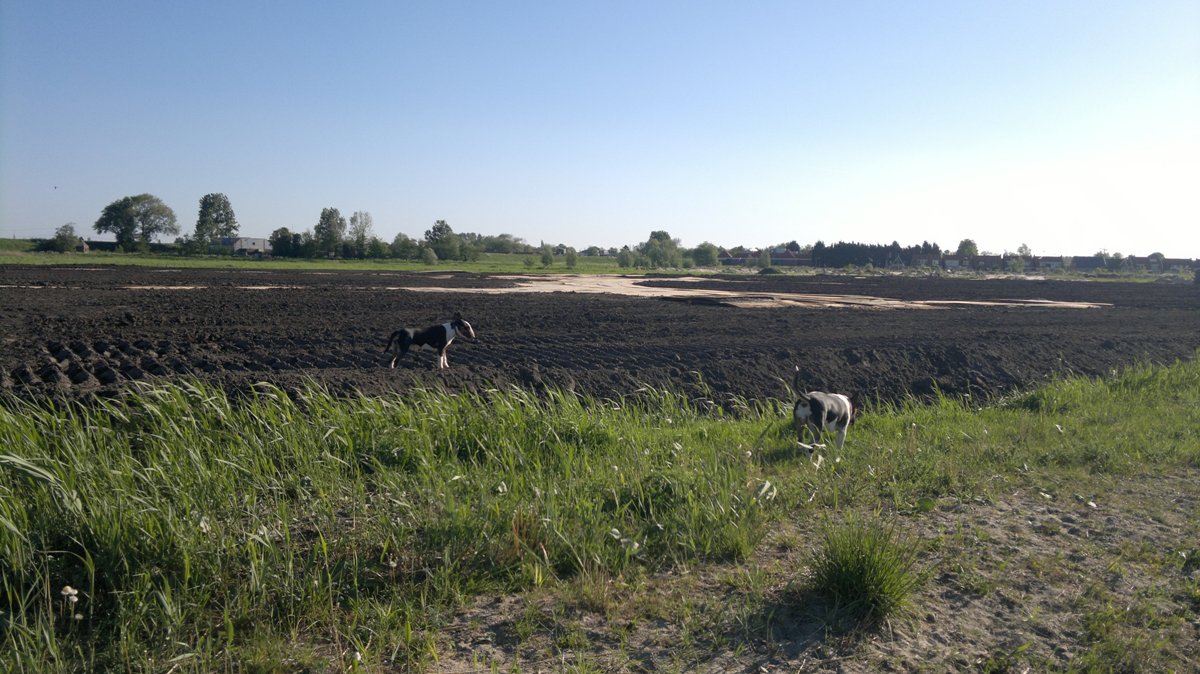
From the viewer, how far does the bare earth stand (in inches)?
159

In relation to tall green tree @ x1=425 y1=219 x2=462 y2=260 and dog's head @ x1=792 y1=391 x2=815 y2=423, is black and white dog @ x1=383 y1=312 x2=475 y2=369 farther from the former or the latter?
tall green tree @ x1=425 y1=219 x2=462 y2=260

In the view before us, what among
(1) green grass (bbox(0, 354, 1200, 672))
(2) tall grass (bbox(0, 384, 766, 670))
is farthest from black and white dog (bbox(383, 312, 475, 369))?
(2) tall grass (bbox(0, 384, 766, 670))

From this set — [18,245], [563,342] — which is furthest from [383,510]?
[18,245]

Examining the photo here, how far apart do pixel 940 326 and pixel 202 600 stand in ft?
69.6

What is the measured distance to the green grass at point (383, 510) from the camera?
3.90 metres

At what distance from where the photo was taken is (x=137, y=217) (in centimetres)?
10119

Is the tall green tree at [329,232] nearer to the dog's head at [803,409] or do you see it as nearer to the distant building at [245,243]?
the distant building at [245,243]

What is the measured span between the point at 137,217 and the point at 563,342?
348 feet

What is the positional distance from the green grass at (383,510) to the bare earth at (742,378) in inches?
8.0

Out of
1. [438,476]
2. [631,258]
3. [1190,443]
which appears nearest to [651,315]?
[1190,443]

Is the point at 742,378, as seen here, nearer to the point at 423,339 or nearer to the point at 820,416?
the point at 820,416

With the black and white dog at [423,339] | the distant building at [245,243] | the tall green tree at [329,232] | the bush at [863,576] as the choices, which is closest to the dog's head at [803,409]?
the bush at [863,576]

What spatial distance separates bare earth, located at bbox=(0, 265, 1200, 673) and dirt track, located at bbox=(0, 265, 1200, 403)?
0.07 m

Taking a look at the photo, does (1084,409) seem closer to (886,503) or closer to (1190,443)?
(1190,443)
